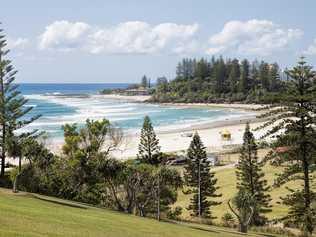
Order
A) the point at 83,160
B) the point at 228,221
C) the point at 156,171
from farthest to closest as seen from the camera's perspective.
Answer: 1. the point at 83,160
2. the point at 228,221
3. the point at 156,171

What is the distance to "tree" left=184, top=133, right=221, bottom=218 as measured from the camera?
30.9 m

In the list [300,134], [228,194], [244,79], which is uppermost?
[244,79]

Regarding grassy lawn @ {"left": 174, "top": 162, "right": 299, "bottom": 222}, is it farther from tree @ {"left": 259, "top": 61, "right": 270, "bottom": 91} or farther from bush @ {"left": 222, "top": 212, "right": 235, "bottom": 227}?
tree @ {"left": 259, "top": 61, "right": 270, "bottom": 91}

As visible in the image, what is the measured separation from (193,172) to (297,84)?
12.8 metres

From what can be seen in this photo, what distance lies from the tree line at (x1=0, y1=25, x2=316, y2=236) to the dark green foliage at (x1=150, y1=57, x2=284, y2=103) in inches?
4165

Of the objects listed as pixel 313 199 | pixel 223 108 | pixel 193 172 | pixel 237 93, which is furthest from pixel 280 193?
pixel 237 93

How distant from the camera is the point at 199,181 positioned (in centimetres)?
3177

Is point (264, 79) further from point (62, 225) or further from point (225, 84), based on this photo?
point (62, 225)

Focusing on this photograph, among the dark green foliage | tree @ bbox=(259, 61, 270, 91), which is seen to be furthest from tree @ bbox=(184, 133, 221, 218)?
tree @ bbox=(259, 61, 270, 91)

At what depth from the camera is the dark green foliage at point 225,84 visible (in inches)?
5507

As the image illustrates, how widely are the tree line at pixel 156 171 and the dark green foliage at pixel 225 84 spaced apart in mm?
105781

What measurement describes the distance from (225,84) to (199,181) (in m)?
122

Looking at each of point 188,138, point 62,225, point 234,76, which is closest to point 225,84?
point 234,76

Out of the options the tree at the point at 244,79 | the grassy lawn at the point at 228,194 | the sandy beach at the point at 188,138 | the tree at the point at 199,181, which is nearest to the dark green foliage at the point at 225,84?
the tree at the point at 244,79
